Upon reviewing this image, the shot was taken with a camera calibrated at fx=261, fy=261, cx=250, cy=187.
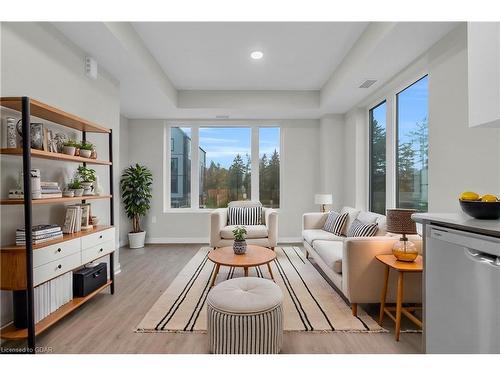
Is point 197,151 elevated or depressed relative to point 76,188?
elevated

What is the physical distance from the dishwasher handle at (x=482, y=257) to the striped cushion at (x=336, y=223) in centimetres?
255

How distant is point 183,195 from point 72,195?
3100 millimetres

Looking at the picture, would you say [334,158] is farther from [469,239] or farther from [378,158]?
[469,239]

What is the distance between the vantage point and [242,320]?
1.65m

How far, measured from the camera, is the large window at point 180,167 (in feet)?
17.7

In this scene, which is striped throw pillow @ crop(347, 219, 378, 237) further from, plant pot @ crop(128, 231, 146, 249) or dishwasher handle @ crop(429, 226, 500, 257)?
plant pot @ crop(128, 231, 146, 249)

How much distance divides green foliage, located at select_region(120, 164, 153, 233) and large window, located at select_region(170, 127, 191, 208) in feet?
1.90

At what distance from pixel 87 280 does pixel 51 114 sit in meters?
1.47

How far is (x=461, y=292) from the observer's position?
4.12 feet

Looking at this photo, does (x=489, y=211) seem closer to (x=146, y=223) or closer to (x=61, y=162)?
(x=61, y=162)

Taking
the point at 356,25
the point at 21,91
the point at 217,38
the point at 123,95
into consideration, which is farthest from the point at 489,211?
the point at 123,95

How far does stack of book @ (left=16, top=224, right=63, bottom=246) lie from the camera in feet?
6.16

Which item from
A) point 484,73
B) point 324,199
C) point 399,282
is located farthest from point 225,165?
point 484,73

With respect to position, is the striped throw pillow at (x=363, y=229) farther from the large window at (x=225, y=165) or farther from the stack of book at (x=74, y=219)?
the stack of book at (x=74, y=219)
